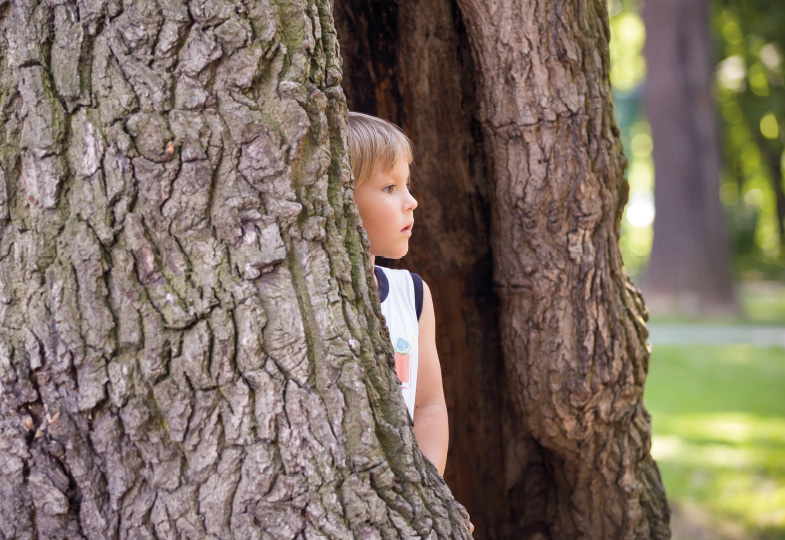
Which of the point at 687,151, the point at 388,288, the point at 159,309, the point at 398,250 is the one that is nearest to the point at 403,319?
the point at 388,288

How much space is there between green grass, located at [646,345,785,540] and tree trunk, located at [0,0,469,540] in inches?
135

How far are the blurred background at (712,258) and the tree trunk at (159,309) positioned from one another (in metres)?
3.27

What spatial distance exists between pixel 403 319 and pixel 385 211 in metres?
0.33

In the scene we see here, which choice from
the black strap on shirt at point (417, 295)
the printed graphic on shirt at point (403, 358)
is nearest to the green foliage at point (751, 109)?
the black strap on shirt at point (417, 295)

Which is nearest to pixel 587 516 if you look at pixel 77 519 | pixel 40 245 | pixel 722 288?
pixel 77 519

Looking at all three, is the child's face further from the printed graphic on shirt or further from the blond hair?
the printed graphic on shirt

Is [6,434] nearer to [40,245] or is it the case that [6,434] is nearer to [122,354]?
[122,354]

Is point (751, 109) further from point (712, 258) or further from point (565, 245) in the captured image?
point (565, 245)

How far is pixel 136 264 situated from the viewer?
1582mm

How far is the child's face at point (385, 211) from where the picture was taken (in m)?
2.26

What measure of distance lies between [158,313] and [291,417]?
0.35 meters

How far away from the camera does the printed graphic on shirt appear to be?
227 centimetres

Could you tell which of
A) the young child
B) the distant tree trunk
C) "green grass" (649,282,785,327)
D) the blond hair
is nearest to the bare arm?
the young child

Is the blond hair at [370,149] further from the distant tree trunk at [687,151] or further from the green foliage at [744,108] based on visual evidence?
the green foliage at [744,108]
